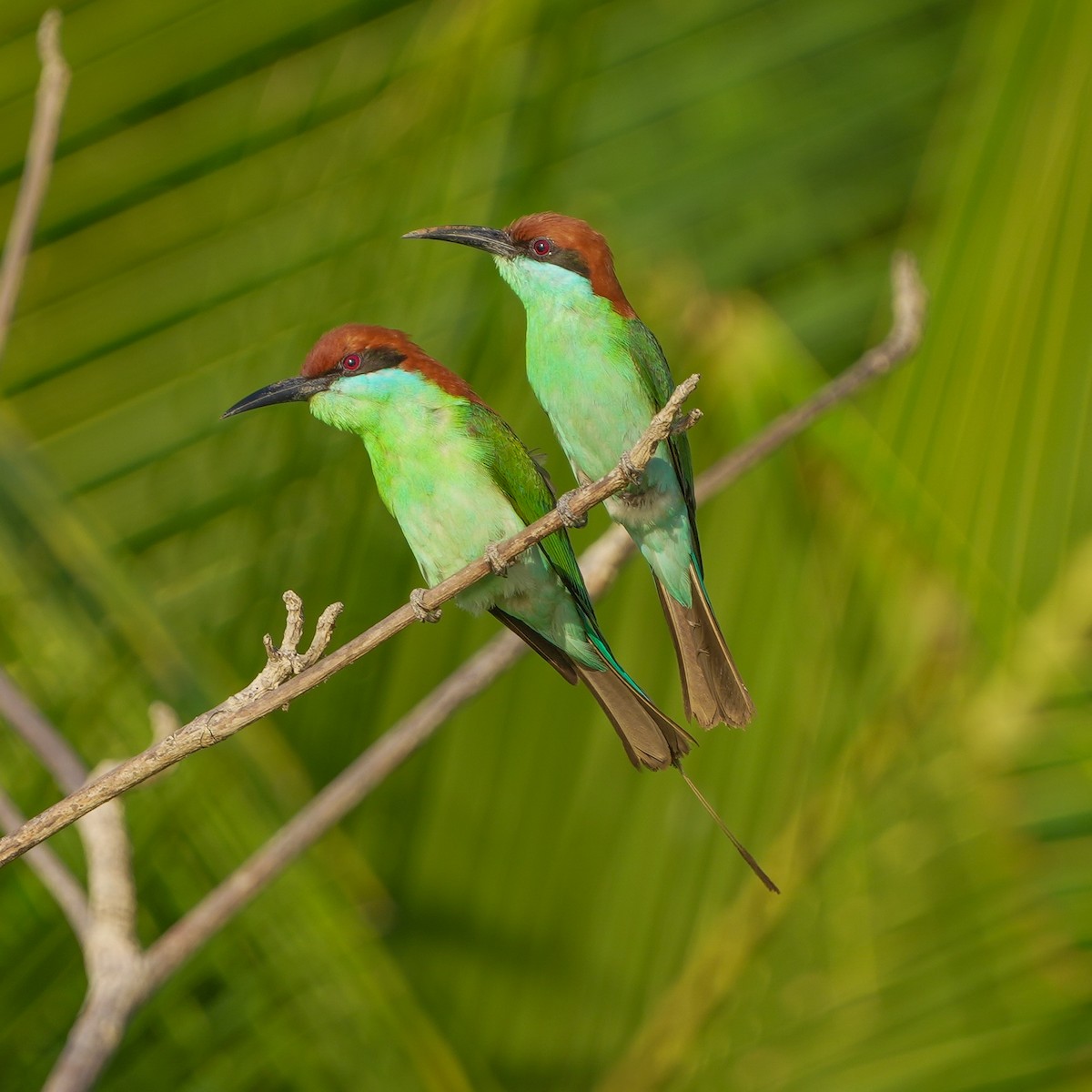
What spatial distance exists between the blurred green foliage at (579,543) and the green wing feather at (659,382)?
0.76ft

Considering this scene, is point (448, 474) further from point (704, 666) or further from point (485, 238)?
point (704, 666)

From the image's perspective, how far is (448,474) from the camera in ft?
7.62

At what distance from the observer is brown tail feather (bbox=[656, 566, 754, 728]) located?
2.01 m

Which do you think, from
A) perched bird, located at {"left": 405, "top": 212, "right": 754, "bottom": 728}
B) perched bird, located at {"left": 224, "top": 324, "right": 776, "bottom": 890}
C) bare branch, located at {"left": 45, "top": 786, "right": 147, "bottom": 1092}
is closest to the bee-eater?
perched bird, located at {"left": 224, "top": 324, "right": 776, "bottom": 890}

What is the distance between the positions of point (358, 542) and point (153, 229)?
2.61 feet

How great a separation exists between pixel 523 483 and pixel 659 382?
0.29 m

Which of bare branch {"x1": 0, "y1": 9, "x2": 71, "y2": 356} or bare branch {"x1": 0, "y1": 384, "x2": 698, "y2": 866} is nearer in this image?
bare branch {"x1": 0, "y1": 384, "x2": 698, "y2": 866}

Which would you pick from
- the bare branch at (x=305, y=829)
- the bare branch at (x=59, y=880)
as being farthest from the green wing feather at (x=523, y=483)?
the bare branch at (x=59, y=880)

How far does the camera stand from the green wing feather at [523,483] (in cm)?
227

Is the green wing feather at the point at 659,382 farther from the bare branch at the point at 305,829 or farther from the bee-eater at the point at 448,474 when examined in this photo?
the bare branch at the point at 305,829

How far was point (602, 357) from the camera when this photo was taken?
2.31m

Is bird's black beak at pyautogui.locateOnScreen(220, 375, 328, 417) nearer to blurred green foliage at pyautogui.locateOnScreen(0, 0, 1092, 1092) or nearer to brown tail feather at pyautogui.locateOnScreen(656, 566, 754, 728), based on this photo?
blurred green foliage at pyautogui.locateOnScreen(0, 0, 1092, 1092)

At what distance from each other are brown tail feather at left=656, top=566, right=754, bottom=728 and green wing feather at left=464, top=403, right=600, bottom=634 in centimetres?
14

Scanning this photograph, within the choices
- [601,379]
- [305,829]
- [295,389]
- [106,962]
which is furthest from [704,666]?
[106,962]
